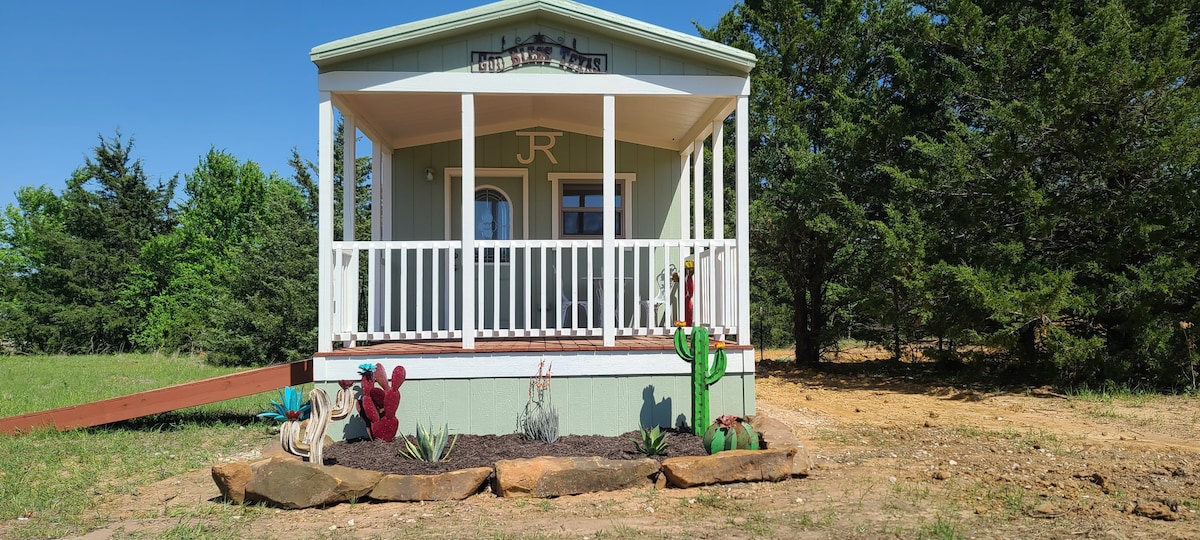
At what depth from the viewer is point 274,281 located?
17844 mm

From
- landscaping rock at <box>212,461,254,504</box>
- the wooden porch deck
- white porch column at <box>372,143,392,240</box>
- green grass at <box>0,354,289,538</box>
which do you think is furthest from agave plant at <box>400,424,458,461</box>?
white porch column at <box>372,143,392,240</box>

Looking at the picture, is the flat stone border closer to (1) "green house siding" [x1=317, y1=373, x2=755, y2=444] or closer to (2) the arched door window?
(1) "green house siding" [x1=317, y1=373, x2=755, y2=444]

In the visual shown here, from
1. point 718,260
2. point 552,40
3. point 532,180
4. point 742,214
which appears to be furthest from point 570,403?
point 532,180

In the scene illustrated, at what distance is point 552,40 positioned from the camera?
274 inches

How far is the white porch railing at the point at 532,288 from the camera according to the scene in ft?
21.9

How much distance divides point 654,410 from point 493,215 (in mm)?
3809

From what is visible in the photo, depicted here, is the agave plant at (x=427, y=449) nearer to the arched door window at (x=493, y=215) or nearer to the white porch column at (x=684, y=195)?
the arched door window at (x=493, y=215)

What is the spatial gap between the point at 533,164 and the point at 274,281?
10.8 meters

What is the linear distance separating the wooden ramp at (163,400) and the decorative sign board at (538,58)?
3.35 m

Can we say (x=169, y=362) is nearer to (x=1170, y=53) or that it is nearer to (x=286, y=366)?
(x=286, y=366)

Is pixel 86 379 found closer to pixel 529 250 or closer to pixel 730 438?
pixel 529 250

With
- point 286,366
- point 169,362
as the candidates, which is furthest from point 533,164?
point 169,362

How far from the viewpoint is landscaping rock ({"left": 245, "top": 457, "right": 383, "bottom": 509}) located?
197 inches

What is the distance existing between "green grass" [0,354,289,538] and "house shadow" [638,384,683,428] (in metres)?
3.43
